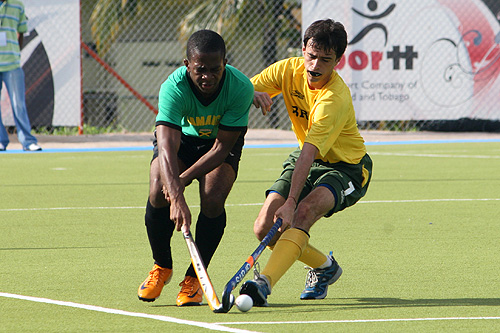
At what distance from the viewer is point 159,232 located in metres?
5.22

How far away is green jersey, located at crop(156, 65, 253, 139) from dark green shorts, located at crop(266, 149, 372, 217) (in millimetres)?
483

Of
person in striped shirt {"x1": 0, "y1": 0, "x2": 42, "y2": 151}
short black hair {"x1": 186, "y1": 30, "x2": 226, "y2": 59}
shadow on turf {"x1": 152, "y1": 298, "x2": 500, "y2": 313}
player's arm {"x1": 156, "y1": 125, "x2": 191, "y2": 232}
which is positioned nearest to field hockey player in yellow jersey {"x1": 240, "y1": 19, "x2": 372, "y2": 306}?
shadow on turf {"x1": 152, "y1": 298, "x2": 500, "y2": 313}

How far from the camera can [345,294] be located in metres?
5.28

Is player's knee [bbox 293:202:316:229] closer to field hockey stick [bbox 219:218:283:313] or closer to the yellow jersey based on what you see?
field hockey stick [bbox 219:218:283:313]

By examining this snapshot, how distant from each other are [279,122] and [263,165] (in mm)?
6100

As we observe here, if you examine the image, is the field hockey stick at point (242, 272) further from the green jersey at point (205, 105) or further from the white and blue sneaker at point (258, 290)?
the green jersey at point (205, 105)

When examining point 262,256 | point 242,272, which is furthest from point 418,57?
point 242,272

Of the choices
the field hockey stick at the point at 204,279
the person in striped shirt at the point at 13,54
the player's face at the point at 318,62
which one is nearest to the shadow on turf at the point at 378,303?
the field hockey stick at the point at 204,279

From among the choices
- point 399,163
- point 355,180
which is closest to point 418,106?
point 399,163

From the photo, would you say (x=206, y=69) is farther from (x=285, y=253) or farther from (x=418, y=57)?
(x=418, y=57)

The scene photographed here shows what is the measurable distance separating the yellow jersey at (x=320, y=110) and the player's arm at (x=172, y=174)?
731 millimetres

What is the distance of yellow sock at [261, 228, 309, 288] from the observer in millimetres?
4926

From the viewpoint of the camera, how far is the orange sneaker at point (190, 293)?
5.01 m

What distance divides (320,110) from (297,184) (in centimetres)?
48
